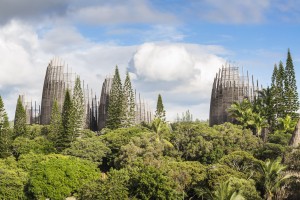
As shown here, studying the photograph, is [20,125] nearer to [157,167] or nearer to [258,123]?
[157,167]

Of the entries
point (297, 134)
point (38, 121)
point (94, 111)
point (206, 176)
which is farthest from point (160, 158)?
point (38, 121)

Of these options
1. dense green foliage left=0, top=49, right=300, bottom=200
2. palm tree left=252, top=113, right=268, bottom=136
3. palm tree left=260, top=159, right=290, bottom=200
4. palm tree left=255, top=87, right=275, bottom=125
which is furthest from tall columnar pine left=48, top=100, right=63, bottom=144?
palm tree left=260, top=159, right=290, bottom=200

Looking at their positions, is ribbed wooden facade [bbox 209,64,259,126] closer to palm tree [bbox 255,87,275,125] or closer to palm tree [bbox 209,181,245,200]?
palm tree [bbox 255,87,275,125]

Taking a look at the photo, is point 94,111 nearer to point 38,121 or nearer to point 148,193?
point 38,121

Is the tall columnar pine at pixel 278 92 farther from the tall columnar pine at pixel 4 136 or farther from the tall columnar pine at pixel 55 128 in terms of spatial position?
the tall columnar pine at pixel 4 136

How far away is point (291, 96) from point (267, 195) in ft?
98.5

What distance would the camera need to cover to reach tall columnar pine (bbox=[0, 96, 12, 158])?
185ft

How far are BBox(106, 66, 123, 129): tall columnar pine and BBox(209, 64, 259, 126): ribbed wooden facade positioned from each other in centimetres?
1403

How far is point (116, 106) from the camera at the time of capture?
68750 mm

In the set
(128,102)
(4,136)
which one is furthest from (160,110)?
(4,136)

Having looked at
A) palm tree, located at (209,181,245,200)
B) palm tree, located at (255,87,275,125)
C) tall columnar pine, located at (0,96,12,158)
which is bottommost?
palm tree, located at (209,181,245,200)

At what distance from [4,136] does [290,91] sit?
36.8 meters

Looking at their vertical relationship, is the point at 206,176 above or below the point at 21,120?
below

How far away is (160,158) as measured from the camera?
46375 millimetres
